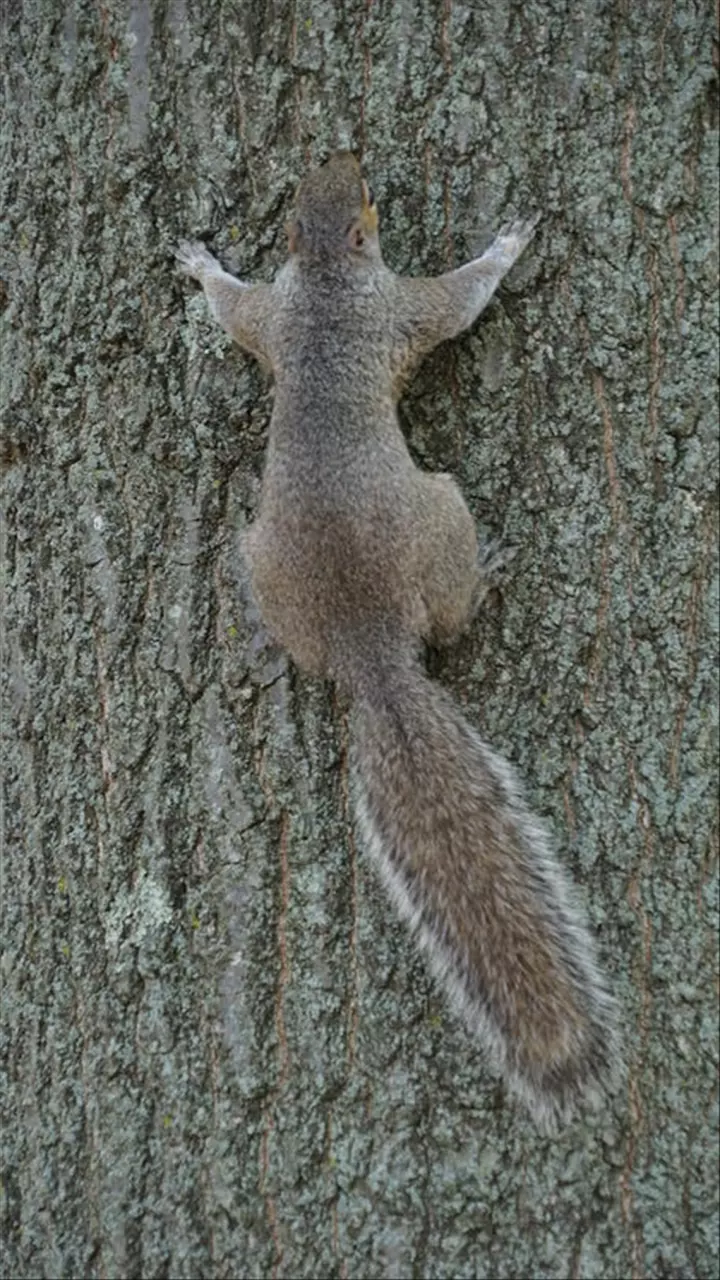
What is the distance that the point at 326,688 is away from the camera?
8.39ft

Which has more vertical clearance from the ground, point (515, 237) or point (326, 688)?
point (515, 237)

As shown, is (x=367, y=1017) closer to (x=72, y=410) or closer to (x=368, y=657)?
(x=368, y=657)

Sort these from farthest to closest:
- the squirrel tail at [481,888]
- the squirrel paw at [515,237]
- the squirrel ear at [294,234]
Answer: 1. the squirrel ear at [294,234]
2. the squirrel paw at [515,237]
3. the squirrel tail at [481,888]

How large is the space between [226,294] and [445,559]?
626 millimetres

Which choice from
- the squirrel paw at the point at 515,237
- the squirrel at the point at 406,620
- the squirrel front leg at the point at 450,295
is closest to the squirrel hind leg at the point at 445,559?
the squirrel at the point at 406,620

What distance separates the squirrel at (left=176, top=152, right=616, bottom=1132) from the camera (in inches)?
93.8

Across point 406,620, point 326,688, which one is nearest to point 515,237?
point 406,620

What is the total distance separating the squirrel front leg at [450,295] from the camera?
2.50 m

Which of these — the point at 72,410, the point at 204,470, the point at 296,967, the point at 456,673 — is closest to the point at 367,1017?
the point at 296,967

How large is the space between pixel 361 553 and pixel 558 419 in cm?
42

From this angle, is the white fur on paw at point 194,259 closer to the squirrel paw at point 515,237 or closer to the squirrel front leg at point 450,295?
the squirrel front leg at point 450,295

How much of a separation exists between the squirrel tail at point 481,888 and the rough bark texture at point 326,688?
5cm

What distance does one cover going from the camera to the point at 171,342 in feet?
8.64

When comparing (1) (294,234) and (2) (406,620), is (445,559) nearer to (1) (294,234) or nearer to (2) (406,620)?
(2) (406,620)
